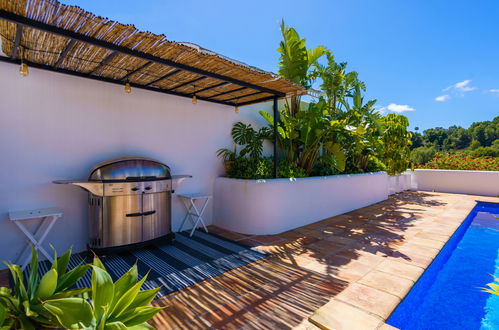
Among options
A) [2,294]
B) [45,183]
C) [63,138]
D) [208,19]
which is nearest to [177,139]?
[63,138]

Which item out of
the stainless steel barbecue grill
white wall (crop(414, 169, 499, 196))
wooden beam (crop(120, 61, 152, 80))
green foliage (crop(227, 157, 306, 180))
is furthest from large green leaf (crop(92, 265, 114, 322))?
white wall (crop(414, 169, 499, 196))

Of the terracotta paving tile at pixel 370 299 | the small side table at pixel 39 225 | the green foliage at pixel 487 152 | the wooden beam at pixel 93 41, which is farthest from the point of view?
the green foliage at pixel 487 152

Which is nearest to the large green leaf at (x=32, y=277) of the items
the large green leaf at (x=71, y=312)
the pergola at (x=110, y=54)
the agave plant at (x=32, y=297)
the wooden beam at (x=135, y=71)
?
the agave plant at (x=32, y=297)

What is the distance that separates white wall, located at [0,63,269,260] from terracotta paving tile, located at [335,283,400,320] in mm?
3792

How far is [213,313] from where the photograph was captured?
262 cm

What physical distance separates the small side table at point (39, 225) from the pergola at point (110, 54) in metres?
2.17

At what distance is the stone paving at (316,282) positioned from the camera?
8.23 ft

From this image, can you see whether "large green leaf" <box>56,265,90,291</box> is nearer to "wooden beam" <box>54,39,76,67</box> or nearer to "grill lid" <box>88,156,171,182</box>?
"grill lid" <box>88,156,171,182</box>

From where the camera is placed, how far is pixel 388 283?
10.5ft

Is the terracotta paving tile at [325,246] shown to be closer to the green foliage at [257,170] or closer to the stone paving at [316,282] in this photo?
the stone paving at [316,282]

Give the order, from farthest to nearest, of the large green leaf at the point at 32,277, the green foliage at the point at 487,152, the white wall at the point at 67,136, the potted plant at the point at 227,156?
the green foliage at the point at 487,152 → the potted plant at the point at 227,156 → the white wall at the point at 67,136 → the large green leaf at the point at 32,277

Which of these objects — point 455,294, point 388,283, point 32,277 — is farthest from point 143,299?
point 455,294

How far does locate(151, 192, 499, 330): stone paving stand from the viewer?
251 centimetres

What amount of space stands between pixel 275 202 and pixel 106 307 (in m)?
4.32
